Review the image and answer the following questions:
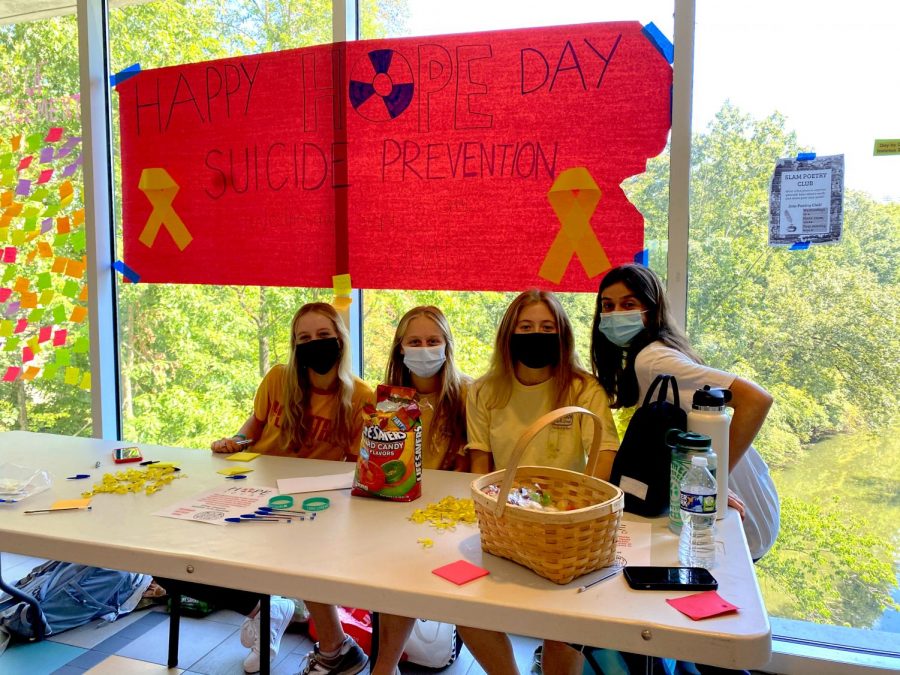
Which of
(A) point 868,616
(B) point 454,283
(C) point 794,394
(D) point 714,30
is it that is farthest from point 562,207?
(A) point 868,616

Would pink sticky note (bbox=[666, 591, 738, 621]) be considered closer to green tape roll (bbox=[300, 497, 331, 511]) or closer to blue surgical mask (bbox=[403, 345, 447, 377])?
green tape roll (bbox=[300, 497, 331, 511])

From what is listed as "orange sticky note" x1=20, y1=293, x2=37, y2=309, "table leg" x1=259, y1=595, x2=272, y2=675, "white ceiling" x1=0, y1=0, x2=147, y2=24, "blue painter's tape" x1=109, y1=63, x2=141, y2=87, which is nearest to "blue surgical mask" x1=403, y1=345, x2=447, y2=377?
"table leg" x1=259, y1=595, x2=272, y2=675

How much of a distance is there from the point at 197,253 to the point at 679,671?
2481 millimetres

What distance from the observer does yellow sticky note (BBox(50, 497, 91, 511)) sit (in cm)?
156

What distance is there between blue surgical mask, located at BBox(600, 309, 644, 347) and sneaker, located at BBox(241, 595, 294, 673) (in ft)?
4.91

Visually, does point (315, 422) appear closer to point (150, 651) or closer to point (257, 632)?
point (257, 632)

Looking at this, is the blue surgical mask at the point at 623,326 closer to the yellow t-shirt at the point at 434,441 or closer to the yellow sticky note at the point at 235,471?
the yellow t-shirt at the point at 434,441

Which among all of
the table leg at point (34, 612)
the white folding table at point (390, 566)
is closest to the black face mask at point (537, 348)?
the white folding table at point (390, 566)

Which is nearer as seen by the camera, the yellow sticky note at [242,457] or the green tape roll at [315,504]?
the green tape roll at [315,504]

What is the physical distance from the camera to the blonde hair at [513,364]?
6.41 feet

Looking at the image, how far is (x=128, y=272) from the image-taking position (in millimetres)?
3059

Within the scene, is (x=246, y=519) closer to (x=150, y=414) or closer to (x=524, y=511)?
(x=524, y=511)

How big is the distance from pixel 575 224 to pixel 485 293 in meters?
0.45

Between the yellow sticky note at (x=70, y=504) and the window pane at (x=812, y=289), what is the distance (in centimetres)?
197
